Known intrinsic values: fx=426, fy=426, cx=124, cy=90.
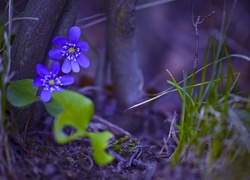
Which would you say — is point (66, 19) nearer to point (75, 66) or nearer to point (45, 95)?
point (75, 66)

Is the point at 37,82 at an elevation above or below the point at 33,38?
below

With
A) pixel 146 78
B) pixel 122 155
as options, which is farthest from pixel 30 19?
pixel 146 78

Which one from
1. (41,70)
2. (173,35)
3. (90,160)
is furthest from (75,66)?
(173,35)

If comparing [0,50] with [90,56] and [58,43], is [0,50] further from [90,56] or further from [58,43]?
[90,56]

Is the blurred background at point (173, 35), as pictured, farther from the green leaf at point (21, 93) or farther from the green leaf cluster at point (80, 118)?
the green leaf cluster at point (80, 118)

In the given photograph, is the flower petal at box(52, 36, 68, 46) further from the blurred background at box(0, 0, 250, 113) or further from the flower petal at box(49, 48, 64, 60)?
the blurred background at box(0, 0, 250, 113)

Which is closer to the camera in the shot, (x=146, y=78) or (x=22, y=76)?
(x=22, y=76)

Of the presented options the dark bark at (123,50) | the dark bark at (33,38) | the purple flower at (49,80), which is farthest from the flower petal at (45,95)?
the dark bark at (123,50)

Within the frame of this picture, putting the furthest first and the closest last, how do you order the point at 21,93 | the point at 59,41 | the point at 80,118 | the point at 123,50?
the point at 123,50
the point at 59,41
the point at 21,93
the point at 80,118
